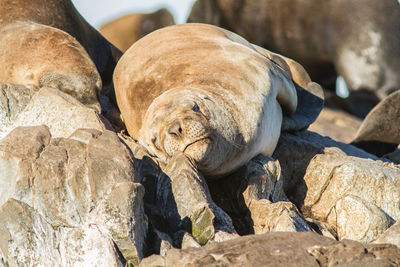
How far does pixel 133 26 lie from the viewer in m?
18.4

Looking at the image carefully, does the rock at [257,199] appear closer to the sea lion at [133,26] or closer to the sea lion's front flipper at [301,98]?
the sea lion's front flipper at [301,98]

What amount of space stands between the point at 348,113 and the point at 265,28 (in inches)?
122

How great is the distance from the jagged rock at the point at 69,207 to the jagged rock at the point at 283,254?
437mm

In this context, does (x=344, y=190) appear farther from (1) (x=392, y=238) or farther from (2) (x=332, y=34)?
(2) (x=332, y=34)

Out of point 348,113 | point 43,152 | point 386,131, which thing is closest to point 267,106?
point 43,152

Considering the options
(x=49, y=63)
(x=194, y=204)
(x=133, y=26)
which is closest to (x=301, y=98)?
(x=49, y=63)

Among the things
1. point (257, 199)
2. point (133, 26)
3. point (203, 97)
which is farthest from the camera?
point (133, 26)

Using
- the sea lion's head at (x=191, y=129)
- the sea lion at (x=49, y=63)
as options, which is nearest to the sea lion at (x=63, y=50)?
the sea lion at (x=49, y=63)

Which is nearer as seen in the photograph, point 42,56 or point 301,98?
point 42,56

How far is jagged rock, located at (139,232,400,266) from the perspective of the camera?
122 inches

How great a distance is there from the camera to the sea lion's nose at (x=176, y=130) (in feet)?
14.4

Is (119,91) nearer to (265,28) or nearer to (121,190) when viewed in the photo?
(121,190)

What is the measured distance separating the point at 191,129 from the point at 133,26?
47.0 feet

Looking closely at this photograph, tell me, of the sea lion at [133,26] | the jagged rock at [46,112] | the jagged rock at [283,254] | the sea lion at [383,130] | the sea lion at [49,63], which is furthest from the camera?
the sea lion at [133,26]
